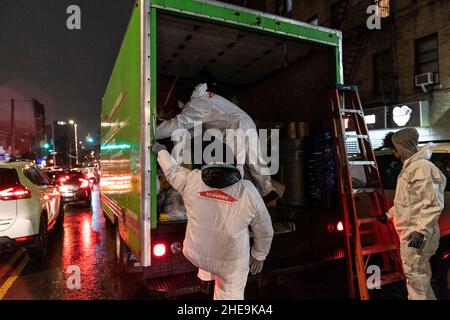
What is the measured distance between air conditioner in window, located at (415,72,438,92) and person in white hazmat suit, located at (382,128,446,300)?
37.0 feet

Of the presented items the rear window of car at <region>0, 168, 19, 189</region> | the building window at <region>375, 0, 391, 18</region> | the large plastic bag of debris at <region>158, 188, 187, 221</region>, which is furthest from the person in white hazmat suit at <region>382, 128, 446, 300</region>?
the building window at <region>375, 0, 391, 18</region>

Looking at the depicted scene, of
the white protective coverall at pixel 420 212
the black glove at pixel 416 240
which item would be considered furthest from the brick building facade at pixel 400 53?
the black glove at pixel 416 240

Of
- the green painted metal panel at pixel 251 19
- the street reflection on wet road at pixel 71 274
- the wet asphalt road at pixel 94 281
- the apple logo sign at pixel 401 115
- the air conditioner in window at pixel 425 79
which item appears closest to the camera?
the green painted metal panel at pixel 251 19

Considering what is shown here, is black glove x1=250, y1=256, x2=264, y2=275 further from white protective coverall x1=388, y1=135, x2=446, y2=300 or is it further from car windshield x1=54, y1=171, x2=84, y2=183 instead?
car windshield x1=54, y1=171, x2=84, y2=183

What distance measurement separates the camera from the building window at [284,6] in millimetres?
21609

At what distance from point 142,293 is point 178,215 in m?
1.73

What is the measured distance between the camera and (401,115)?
14578 millimetres

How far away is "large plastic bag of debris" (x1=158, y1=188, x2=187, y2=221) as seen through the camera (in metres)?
3.65

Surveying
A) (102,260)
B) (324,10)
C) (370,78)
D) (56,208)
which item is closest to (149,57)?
(102,260)

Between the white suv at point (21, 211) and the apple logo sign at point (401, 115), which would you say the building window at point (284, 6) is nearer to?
the apple logo sign at point (401, 115)

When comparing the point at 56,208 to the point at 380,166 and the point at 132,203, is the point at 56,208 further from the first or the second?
the point at 380,166

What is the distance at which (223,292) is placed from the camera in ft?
10.0

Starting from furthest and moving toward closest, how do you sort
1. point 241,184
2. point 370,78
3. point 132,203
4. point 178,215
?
point 370,78, point 132,203, point 178,215, point 241,184

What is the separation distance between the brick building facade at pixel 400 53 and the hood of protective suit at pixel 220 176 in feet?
42.9
